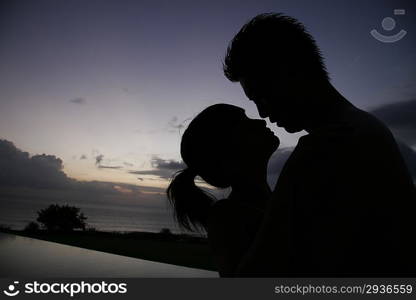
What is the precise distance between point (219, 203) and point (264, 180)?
228mm

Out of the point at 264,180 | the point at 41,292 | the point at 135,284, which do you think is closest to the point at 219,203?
the point at 264,180

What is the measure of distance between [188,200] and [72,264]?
2.26 m

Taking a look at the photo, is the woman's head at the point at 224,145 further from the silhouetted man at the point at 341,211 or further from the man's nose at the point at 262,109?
the silhouetted man at the point at 341,211

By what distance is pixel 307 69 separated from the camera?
90cm

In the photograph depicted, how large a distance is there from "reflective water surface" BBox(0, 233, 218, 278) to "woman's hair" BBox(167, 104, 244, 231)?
1668 millimetres

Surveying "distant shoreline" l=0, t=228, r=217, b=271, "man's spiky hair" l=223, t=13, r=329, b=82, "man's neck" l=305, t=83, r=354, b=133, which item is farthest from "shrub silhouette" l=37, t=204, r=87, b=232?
"man's neck" l=305, t=83, r=354, b=133

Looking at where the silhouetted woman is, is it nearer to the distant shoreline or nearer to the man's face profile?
the man's face profile

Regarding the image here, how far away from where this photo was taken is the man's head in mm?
840

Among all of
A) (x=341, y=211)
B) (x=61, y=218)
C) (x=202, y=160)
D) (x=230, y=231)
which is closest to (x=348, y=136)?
(x=341, y=211)

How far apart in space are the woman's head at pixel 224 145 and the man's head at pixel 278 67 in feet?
0.54

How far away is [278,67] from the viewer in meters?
0.92

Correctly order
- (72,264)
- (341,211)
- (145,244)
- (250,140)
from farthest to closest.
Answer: (145,244) → (72,264) → (250,140) → (341,211)

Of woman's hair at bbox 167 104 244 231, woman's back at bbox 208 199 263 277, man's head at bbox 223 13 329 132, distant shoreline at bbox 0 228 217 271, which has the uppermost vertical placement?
man's head at bbox 223 13 329 132

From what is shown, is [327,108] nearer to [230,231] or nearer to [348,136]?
[348,136]
